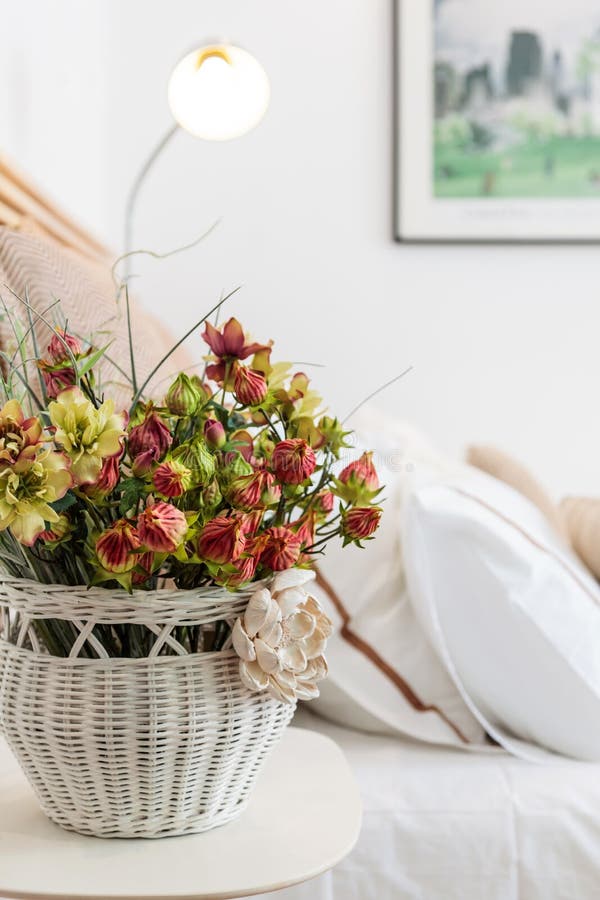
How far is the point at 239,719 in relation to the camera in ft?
1.93

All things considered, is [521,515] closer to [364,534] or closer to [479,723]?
[479,723]

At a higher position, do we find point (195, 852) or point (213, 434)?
point (213, 434)

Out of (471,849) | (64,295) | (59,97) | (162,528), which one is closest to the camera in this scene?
(162,528)

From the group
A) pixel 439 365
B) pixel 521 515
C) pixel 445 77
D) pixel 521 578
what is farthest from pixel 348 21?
pixel 521 578

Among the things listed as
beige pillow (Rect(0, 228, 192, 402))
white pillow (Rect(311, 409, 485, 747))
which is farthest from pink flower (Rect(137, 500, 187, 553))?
white pillow (Rect(311, 409, 485, 747))

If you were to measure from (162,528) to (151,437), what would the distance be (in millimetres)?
67

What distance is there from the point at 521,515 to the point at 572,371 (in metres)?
1.50

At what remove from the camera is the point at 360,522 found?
1.93 feet

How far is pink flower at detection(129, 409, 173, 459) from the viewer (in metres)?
0.55

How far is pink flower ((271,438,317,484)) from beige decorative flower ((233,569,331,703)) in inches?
2.5

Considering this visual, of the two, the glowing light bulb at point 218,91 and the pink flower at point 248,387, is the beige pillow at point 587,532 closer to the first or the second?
the pink flower at point 248,387

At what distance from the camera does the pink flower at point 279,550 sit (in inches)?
22.6

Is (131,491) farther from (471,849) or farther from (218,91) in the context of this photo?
(218,91)

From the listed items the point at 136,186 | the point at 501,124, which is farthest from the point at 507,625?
the point at 501,124
